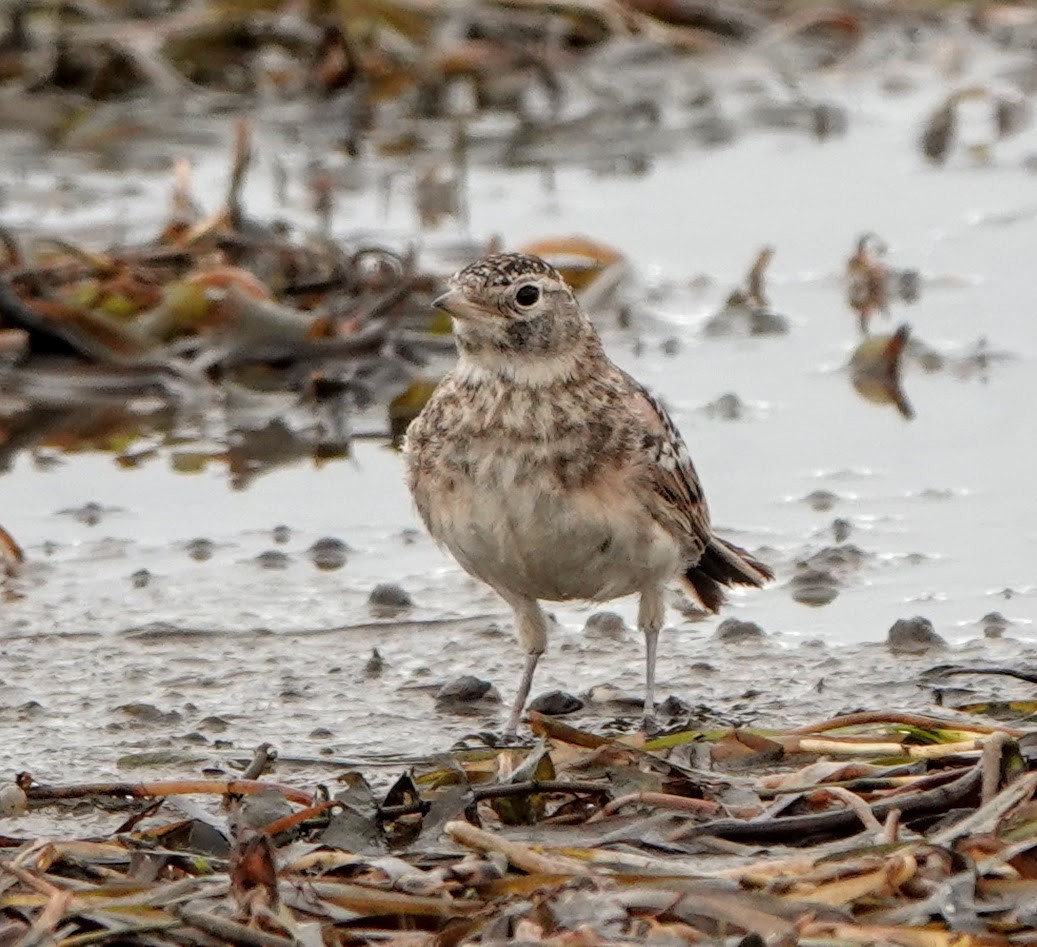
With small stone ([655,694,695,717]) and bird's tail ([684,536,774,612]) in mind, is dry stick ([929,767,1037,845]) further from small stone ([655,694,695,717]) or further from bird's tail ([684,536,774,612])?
bird's tail ([684,536,774,612])

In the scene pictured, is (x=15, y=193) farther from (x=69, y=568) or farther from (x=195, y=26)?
(x=69, y=568)

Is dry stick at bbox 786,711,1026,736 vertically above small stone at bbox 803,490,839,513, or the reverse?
small stone at bbox 803,490,839,513

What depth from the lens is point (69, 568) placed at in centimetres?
945

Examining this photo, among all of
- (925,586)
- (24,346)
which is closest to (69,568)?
(24,346)

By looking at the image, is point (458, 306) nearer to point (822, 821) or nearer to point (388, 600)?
point (388, 600)

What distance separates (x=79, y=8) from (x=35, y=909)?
12593 millimetres

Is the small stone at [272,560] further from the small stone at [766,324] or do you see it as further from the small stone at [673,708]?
the small stone at [766,324]

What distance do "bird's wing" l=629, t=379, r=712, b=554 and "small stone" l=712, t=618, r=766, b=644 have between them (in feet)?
1.64

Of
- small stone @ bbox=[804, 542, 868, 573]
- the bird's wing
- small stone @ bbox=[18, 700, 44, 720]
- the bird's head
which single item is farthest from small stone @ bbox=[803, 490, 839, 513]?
small stone @ bbox=[18, 700, 44, 720]

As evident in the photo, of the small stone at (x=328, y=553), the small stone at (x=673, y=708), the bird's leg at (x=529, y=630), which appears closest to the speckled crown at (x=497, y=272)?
the bird's leg at (x=529, y=630)

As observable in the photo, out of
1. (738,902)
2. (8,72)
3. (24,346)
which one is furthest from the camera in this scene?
(8,72)

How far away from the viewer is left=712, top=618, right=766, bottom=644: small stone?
8641mm

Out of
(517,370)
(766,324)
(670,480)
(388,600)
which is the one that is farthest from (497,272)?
(766,324)

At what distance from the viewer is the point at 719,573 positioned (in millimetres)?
8625
